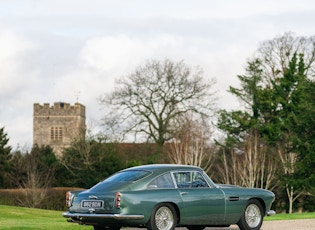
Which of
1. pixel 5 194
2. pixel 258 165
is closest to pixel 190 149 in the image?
pixel 258 165

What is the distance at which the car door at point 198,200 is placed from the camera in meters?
15.3

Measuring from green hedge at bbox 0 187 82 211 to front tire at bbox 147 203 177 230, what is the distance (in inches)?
1357

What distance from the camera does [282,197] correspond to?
54.0 meters

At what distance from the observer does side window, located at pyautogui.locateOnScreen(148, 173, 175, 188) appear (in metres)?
Answer: 15.2

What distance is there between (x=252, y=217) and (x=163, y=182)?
2322 mm

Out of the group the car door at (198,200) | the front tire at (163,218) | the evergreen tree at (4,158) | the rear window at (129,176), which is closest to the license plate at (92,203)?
the rear window at (129,176)

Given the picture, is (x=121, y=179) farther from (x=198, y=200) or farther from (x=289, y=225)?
(x=289, y=225)

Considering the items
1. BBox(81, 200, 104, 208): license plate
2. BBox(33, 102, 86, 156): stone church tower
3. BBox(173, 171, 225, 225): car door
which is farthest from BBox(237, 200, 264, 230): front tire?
BBox(33, 102, 86, 156): stone church tower

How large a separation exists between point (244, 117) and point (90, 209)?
46.5 meters

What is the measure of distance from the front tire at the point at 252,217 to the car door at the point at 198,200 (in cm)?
61

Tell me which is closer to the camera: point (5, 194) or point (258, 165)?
point (5, 194)

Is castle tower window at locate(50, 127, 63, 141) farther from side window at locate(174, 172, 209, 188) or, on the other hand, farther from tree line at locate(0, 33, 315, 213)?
side window at locate(174, 172, 209, 188)

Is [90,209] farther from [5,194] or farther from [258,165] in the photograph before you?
[258,165]

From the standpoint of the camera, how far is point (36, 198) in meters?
49.2
